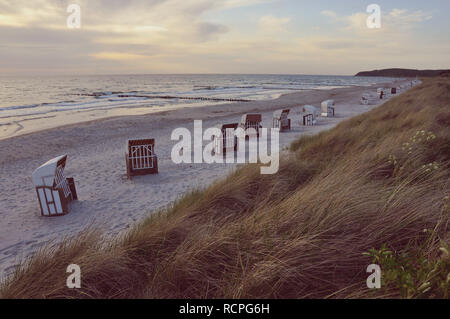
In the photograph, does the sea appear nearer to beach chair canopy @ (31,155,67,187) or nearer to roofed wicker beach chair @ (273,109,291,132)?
beach chair canopy @ (31,155,67,187)

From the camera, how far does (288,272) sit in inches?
84.9

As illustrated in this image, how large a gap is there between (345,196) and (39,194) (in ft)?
17.8

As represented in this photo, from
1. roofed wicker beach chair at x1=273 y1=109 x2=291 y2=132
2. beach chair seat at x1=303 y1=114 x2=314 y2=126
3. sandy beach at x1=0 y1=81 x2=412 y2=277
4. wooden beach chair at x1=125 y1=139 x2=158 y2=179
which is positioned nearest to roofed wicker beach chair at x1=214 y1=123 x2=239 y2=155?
sandy beach at x1=0 y1=81 x2=412 y2=277

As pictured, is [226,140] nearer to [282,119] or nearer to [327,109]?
[282,119]

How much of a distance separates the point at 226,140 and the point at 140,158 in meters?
3.26

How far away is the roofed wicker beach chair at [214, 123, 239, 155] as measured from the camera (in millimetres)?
9539

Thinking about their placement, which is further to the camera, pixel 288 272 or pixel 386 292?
pixel 288 272

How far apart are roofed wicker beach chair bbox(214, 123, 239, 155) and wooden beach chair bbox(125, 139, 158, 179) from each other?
8.11 ft

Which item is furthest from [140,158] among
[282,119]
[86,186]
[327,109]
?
[327,109]

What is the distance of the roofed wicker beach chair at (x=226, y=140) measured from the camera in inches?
376

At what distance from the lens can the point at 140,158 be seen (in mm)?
7684
